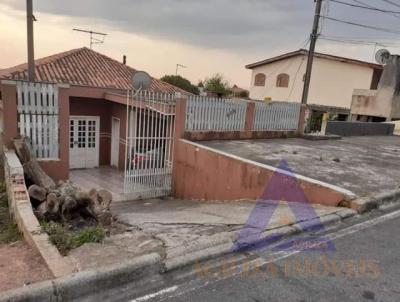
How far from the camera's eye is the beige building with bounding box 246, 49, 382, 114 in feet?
88.5

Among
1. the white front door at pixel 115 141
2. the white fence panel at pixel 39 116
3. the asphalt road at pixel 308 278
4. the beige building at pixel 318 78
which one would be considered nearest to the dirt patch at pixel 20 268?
the asphalt road at pixel 308 278

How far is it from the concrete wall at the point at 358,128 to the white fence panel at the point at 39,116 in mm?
12498

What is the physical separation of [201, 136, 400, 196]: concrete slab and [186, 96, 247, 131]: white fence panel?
627 mm

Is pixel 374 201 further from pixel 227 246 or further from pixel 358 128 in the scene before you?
pixel 358 128

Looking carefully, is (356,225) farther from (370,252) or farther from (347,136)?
(347,136)

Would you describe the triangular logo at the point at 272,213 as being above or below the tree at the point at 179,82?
below

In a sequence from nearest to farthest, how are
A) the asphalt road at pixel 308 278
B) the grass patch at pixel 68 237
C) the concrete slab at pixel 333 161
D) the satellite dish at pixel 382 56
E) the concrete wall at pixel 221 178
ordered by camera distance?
1. the asphalt road at pixel 308 278
2. the grass patch at pixel 68 237
3. the concrete wall at pixel 221 178
4. the concrete slab at pixel 333 161
5. the satellite dish at pixel 382 56

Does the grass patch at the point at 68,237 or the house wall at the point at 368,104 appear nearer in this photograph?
the grass patch at the point at 68,237

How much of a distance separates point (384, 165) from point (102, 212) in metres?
7.74

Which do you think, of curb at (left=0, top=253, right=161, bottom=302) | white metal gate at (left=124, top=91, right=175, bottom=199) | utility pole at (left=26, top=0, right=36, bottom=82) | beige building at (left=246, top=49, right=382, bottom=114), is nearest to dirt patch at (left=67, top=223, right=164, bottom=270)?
Answer: curb at (left=0, top=253, right=161, bottom=302)

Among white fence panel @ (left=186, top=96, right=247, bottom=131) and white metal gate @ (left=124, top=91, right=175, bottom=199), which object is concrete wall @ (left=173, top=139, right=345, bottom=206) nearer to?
white metal gate @ (left=124, top=91, right=175, bottom=199)

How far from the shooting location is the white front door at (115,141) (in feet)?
55.1

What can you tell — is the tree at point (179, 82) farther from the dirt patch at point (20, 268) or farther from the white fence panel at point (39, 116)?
the dirt patch at point (20, 268)

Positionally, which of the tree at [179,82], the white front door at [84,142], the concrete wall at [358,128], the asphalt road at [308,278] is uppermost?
the tree at [179,82]
